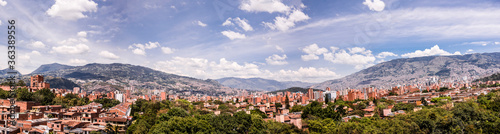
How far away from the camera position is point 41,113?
94.3 feet

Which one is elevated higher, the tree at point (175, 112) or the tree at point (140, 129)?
the tree at point (175, 112)

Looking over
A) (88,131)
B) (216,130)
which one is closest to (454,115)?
(216,130)

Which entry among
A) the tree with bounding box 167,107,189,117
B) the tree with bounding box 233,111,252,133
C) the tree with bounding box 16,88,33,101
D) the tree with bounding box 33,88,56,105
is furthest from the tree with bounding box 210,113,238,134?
the tree with bounding box 33,88,56,105

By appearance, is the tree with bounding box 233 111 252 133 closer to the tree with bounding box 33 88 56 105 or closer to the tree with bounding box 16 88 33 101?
the tree with bounding box 16 88 33 101

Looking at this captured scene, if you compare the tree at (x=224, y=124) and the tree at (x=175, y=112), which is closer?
the tree at (x=224, y=124)

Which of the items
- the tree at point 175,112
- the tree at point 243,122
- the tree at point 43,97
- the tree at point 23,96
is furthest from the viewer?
the tree at point 43,97

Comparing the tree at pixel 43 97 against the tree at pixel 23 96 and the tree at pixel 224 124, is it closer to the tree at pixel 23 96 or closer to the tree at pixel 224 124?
the tree at pixel 23 96

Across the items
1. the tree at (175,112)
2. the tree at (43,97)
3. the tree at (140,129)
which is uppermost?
the tree at (43,97)

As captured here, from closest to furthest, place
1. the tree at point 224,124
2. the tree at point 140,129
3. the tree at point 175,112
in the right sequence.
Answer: the tree at point 224,124 < the tree at point 140,129 < the tree at point 175,112

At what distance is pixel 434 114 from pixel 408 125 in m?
5.56

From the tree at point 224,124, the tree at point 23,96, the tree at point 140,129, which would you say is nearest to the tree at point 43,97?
the tree at point 23,96

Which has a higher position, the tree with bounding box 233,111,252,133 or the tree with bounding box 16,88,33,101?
the tree with bounding box 16,88,33,101

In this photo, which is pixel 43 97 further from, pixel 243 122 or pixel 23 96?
pixel 243 122

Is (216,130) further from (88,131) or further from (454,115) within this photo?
(454,115)
